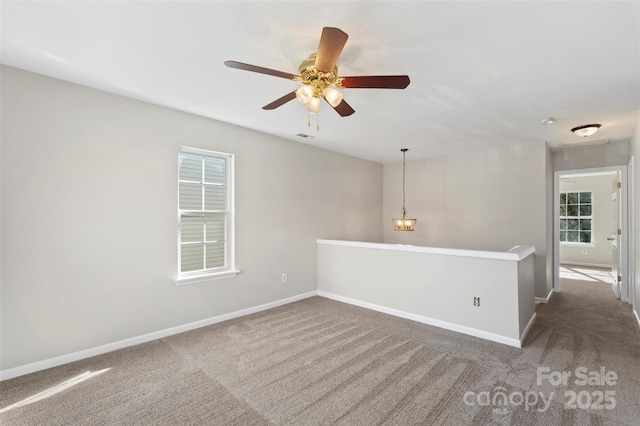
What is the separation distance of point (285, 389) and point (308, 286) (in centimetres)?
271

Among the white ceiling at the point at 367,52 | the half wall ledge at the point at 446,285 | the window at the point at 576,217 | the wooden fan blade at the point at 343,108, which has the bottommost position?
the half wall ledge at the point at 446,285

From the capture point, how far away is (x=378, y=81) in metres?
2.05

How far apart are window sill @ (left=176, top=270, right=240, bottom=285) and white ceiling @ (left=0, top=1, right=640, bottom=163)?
201 centimetres

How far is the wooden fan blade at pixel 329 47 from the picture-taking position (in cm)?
163

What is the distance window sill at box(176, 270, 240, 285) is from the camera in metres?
3.58

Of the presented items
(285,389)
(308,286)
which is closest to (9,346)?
(285,389)

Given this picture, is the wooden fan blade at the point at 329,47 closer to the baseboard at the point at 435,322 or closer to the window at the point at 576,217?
the baseboard at the point at 435,322

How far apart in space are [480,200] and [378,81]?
428 cm

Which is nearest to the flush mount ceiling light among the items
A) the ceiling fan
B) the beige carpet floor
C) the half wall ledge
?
the half wall ledge

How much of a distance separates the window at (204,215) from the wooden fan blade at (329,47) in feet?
7.90

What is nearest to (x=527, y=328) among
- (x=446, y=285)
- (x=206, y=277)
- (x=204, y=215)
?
(x=446, y=285)

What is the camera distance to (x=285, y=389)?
2.40m

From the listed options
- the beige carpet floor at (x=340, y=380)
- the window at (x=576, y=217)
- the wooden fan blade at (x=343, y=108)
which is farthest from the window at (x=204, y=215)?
the window at (x=576, y=217)

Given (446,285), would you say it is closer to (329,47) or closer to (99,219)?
(329,47)
